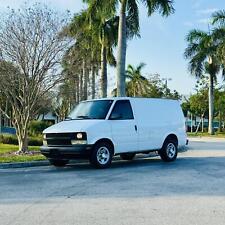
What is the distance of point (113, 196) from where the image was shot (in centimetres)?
888

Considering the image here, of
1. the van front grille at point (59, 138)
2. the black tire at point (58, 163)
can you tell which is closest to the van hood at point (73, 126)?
the van front grille at point (59, 138)

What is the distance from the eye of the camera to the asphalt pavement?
7.03 metres

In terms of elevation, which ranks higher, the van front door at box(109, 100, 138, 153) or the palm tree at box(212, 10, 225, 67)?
the palm tree at box(212, 10, 225, 67)

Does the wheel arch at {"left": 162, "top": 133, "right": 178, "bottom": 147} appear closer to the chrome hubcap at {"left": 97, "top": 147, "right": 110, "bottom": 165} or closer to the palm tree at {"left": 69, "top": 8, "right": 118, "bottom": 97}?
the chrome hubcap at {"left": 97, "top": 147, "right": 110, "bottom": 165}

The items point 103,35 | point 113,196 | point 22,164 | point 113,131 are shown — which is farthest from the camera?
point 103,35

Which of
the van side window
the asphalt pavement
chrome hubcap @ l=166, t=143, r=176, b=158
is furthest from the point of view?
chrome hubcap @ l=166, t=143, r=176, b=158

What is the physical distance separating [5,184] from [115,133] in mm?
4489

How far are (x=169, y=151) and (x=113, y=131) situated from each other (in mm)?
2938

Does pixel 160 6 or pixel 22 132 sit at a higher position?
pixel 160 6

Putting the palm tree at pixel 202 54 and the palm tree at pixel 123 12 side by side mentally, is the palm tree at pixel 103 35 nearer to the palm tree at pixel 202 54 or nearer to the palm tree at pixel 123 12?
the palm tree at pixel 123 12

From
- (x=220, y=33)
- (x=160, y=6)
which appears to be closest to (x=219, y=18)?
(x=220, y=33)

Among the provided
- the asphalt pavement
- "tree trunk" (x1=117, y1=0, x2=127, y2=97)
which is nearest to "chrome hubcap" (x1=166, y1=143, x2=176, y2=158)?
the asphalt pavement

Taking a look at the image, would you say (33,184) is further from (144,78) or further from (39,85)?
(144,78)

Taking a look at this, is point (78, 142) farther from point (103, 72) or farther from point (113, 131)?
point (103, 72)
